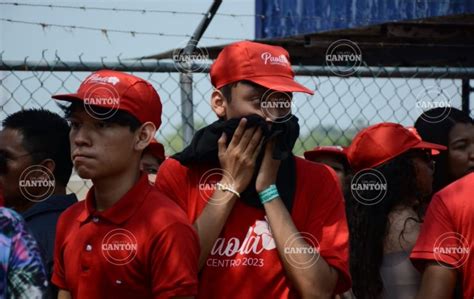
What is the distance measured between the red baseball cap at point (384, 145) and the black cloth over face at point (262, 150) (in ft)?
2.92

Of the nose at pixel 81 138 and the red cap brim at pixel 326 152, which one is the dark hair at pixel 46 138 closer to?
the nose at pixel 81 138

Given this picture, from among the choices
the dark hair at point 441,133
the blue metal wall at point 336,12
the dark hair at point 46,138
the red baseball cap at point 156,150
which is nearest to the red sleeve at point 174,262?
the dark hair at point 46,138

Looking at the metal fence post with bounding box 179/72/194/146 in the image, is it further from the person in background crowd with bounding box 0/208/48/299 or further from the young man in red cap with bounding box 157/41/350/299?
the person in background crowd with bounding box 0/208/48/299

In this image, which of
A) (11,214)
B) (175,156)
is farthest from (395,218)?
(11,214)

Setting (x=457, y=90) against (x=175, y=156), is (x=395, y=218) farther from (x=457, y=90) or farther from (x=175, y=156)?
(x=457, y=90)

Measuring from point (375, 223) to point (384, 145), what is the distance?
36 centimetres

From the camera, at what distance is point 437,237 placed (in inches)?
131

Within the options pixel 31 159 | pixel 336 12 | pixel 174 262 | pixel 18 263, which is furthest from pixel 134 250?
pixel 336 12

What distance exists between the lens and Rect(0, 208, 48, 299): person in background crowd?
2402mm

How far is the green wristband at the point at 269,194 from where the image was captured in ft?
10.4

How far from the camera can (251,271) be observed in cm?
314

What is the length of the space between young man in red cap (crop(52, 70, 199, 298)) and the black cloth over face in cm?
16

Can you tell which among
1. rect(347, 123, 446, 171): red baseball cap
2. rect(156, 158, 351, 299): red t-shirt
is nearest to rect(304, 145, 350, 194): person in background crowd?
rect(347, 123, 446, 171): red baseball cap

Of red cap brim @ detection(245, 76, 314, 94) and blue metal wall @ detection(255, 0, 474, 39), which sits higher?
red cap brim @ detection(245, 76, 314, 94)
